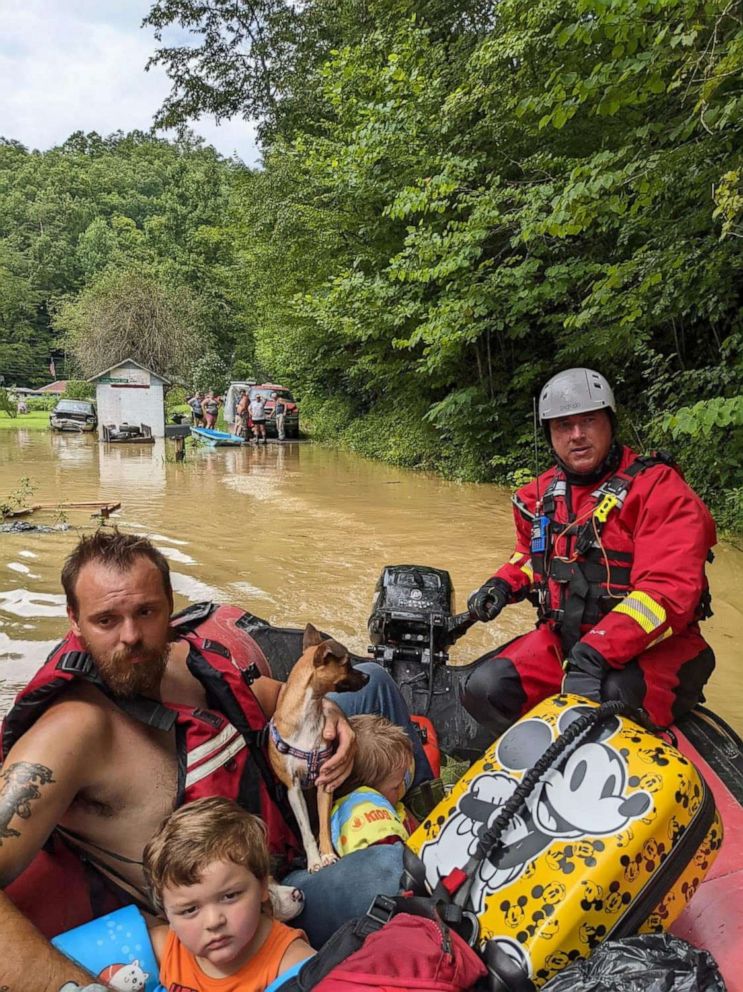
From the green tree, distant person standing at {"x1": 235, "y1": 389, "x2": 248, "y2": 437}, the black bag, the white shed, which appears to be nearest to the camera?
the black bag

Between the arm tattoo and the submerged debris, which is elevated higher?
the arm tattoo

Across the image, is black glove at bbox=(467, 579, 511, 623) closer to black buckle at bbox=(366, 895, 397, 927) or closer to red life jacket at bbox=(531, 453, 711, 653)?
red life jacket at bbox=(531, 453, 711, 653)

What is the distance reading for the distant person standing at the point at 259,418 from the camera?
23.4m

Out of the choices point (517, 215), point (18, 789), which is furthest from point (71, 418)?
point (18, 789)

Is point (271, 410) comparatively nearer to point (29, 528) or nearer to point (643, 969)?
point (29, 528)

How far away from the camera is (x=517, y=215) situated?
8492 mm

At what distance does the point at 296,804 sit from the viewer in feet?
7.61

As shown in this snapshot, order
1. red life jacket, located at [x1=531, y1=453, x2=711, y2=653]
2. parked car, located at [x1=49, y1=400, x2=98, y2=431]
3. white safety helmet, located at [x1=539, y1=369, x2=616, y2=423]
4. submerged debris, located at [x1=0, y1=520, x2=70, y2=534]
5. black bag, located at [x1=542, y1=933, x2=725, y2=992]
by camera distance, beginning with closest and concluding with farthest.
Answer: black bag, located at [x1=542, y1=933, x2=725, y2=992], red life jacket, located at [x1=531, y1=453, x2=711, y2=653], white safety helmet, located at [x1=539, y1=369, x2=616, y2=423], submerged debris, located at [x1=0, y1=520, x2=70, y2=534], parked car, located at [x1=49, y1=400, x2=98, y2=431]

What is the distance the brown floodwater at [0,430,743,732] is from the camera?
19.9 ft

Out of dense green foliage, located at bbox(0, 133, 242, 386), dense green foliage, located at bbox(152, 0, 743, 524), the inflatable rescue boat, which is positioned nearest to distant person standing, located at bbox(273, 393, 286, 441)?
dense green foliage, located at bbox(152, 0, 743, 524)

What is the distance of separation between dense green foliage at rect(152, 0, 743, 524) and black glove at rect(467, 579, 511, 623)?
9.76 feet

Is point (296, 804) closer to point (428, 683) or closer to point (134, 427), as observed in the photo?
point (428, 683)

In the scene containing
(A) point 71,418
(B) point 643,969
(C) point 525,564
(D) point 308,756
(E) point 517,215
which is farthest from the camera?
(A) point 71,418

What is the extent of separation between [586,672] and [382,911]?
123 cm
